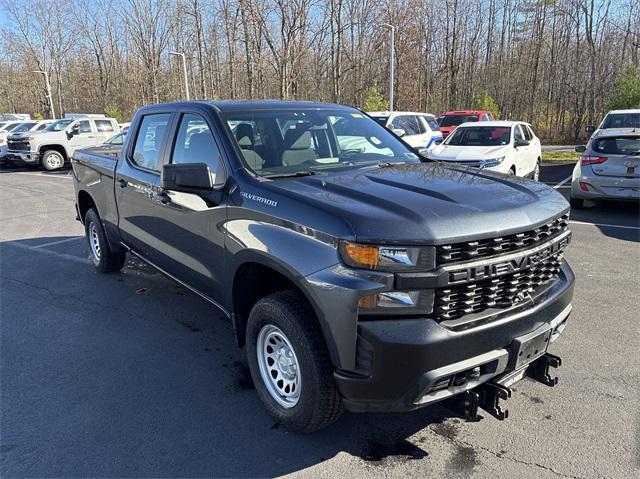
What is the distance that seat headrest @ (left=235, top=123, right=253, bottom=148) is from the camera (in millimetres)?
3444

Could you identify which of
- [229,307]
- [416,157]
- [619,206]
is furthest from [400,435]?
[619,206]

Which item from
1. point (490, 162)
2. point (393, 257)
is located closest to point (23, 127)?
point (490, 162)

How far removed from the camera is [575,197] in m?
9.27

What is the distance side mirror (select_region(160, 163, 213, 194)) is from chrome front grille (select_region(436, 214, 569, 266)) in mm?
1663

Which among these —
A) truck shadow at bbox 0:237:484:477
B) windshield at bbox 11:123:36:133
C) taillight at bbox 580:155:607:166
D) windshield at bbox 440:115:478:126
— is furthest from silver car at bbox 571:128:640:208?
windshield at bbox 11:123:36:133

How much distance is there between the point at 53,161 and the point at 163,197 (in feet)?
60.2

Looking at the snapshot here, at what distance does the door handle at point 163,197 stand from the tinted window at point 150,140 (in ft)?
0.95

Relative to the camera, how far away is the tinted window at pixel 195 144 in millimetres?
3484

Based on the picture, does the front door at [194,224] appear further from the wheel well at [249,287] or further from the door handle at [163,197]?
the wheel well at [249,287]

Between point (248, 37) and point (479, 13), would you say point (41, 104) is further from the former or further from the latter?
point (479, 13)

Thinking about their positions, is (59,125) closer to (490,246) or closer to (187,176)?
(187,176)

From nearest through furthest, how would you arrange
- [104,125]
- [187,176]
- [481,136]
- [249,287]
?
1. [187,176]
2. [249,287]
3. [481,136]
4. [104,125]

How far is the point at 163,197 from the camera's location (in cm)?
401

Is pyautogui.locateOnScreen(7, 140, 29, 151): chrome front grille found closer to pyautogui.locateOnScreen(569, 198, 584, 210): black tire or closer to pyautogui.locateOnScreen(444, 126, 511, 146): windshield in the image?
pyautogui.locateOnScreen(444, 126, 511, 146): windshield
